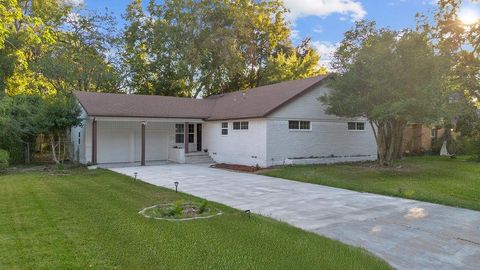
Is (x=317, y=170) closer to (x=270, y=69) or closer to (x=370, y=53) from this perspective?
(x=370, y=53)

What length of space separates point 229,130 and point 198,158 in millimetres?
2756

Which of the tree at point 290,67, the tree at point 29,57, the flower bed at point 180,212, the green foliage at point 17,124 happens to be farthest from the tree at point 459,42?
the tree at point 29,57

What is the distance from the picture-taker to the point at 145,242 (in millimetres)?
5695

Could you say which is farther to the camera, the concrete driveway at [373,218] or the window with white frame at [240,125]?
the window with white frame at [240,125]

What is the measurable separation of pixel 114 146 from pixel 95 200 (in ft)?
40.8

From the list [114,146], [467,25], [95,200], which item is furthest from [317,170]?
[467,25]

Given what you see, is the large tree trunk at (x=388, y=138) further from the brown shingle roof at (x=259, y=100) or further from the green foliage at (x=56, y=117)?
the green foliage at (x=56, y=117)

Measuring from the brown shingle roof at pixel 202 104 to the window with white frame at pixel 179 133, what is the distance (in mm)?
1167

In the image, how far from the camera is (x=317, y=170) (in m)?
16.4

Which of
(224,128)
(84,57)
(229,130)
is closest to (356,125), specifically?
(229,130)

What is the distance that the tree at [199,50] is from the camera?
32625 mm

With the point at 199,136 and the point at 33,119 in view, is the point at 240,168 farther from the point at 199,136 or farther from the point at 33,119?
the point at 33,119

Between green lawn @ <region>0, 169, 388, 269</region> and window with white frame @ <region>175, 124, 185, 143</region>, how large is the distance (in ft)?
47.1

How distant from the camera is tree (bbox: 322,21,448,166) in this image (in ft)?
48.0
